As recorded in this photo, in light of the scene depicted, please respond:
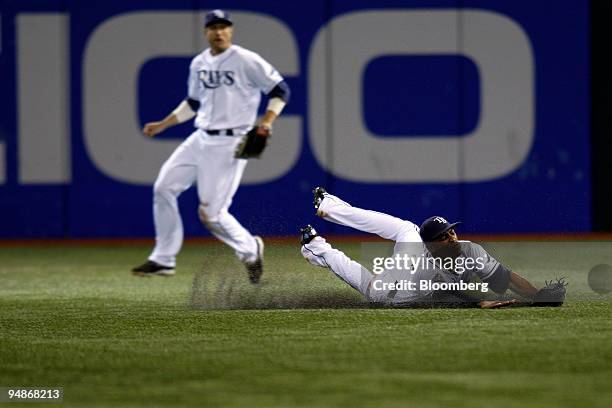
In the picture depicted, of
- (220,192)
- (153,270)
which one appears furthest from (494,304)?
(153,270)

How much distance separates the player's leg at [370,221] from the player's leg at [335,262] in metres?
0.16

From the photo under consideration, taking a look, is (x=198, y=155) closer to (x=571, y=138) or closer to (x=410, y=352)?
(x=410, y=352)

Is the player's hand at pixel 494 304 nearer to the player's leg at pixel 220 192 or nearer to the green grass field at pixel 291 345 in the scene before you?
the green grass field at pixel 291 345

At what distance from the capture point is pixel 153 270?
8.93 meters

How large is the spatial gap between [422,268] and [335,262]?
2.13 feet

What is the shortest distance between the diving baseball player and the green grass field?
0.10 m

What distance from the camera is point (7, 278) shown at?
9.43m

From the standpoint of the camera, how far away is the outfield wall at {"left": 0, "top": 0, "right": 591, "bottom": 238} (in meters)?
12.8

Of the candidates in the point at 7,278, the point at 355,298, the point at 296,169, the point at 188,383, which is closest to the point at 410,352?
the point at 188,383

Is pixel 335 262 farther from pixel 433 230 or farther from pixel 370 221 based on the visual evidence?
pixel 433 230

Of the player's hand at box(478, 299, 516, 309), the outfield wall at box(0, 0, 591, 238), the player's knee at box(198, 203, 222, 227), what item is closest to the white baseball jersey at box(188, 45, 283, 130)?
the player's knee at box(198, 203, 222, 227)

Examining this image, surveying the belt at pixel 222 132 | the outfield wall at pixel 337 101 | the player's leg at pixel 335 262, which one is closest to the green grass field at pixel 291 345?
the player's leg at pixel 335 262

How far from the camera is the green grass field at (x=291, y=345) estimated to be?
174 inches

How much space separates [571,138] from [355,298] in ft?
21.8
